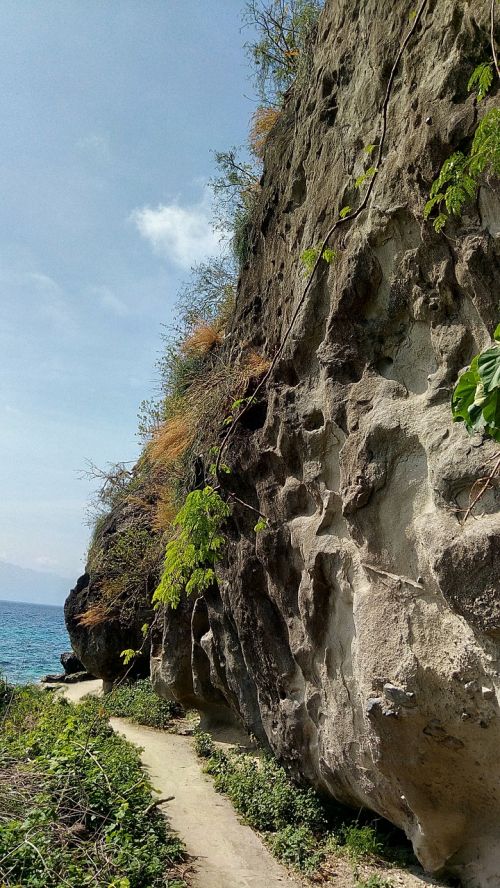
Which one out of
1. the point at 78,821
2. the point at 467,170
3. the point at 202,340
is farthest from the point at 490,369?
the point at 202,340

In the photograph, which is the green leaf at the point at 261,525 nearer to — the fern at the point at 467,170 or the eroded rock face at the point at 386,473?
the eroded rock face at the point at 386,473

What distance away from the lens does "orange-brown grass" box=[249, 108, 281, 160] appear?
10.6m

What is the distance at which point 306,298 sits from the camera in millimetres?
6922

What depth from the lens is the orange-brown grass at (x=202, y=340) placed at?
11922 millimetres

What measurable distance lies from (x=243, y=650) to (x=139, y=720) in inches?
211

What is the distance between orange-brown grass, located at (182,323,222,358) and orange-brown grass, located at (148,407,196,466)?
1458 mm

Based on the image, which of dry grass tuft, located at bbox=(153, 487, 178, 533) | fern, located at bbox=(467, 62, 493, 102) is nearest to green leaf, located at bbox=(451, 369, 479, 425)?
fern, located at bbox=(467, 62, 493, 102)

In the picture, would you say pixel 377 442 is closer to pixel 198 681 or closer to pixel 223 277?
pixel 198 681

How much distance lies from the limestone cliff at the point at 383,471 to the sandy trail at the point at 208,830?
1.01m

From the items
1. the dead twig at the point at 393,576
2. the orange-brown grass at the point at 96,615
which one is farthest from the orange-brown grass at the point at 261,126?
the orange-brown grass at the point at 96,615

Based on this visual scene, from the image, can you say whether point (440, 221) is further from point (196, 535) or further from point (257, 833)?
point (257, 833)

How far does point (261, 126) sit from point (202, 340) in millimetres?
3993

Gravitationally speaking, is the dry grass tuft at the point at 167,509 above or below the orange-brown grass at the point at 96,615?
above

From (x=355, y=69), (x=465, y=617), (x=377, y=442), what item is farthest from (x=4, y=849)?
(x=355, y=69)
